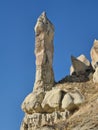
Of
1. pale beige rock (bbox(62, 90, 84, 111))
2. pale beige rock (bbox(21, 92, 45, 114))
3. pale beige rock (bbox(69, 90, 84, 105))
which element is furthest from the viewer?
pale beige rock (bbox(21, 92, 45, 114))

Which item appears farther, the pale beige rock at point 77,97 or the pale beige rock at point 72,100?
the pale beige rock at point 72,100

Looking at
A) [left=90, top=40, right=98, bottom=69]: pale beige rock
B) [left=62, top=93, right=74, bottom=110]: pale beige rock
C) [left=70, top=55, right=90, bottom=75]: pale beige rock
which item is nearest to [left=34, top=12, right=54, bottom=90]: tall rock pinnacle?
[left=62, top=93, right=74, bottom=110]: pale beige rock

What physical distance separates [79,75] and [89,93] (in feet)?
18.1

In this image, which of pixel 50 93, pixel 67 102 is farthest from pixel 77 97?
pixel 50 93

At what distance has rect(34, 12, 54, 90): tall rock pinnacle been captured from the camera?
38.2 m

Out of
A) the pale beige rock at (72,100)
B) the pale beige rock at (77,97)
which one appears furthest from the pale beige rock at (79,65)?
the pale beige rock at (72,100)

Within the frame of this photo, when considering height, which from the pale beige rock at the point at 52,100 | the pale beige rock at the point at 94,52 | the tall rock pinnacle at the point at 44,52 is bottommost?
the pale beige rock at the point at 52,100

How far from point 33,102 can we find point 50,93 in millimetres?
1570

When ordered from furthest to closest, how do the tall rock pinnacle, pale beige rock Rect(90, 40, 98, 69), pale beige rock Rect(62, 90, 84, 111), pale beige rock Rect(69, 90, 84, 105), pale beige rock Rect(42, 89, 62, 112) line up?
1. pale beige rock Rect(90, 40, 98, 69)
2. the tall rock pinnacle
3. pale beige rock Rect(42, 89, 62, 112)
4. pale beige rock Rect(62, 90, 84, 111)
5. pale beige rock Rect(69, 90, 84, 105)

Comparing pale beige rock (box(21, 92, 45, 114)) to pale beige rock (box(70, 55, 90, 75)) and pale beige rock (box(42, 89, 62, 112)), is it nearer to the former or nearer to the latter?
pale beige rock (box(42, 89, 62, 112))

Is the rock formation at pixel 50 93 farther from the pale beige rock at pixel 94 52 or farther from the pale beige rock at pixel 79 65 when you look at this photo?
the pale beige rock at pixel 94 52

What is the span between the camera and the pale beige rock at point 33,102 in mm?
37000

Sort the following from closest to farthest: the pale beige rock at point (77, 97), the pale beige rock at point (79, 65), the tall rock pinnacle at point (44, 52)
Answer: the pale beige rock at point (77, 97) → the tall rock pinnacle at point (44, 52) → the pale beige rock at point (79, 65)

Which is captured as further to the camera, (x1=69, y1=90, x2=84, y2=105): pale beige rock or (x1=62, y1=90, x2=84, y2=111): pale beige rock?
(x1=62, y1=90, x2=84, y2=111): pale beige rock
